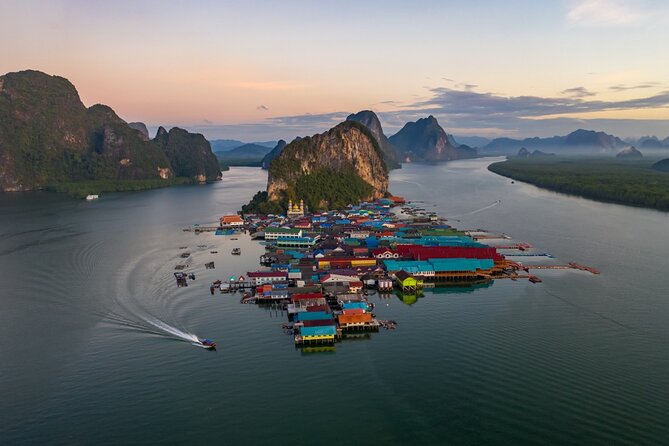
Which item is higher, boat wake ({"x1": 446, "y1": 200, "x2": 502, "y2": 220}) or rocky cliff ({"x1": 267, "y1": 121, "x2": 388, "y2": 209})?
rocky cliff ({"x1": 267, "y1": 121, "x2": 388, "y2": 209})

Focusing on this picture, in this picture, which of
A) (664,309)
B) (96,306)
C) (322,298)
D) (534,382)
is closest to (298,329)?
(322,298)

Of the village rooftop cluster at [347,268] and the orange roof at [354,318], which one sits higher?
the village rooftop cluster at [347,268]

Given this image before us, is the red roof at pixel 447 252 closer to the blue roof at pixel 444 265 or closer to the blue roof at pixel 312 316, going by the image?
the blue roof at pixel 444 265

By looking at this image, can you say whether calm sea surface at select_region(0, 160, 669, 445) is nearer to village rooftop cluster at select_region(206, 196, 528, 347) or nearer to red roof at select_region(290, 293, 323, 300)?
village rooftop cluster at select_region(206, 196, 528, 347)

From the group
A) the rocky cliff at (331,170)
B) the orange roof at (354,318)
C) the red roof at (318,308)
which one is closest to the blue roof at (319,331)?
the orange roof at (354,318)

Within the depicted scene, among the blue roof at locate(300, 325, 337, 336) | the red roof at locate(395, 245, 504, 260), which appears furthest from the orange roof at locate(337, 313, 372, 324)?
the red roof at locate(395, 245, 504, 260)

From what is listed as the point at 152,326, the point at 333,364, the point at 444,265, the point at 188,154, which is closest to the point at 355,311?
the point at 333,364

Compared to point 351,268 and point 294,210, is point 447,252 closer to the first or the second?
point 351,268
